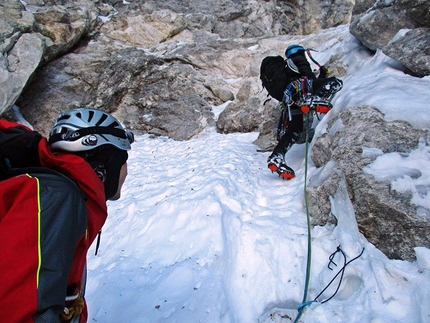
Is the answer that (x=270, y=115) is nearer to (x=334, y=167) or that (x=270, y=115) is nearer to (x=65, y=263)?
(x=334, y=167)

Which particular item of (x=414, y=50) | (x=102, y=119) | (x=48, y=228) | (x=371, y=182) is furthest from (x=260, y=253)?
(x=414, y=50)

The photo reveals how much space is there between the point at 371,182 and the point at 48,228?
330 cm

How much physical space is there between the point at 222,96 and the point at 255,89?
7.33ft

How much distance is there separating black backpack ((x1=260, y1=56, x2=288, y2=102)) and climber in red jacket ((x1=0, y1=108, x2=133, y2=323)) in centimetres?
517

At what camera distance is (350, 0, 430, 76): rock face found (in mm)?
4750

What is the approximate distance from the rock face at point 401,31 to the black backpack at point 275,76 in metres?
1.97

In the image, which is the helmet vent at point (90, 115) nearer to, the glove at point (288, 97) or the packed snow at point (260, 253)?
the packed snow at point (260, 253)

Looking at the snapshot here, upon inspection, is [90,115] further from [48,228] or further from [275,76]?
[275,76]

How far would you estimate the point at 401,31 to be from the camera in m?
5.48

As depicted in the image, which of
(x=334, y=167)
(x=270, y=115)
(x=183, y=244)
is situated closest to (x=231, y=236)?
(x=183, y=244)

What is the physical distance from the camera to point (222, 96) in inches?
525

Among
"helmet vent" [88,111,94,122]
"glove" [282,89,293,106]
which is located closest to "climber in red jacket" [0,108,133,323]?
"helmet vent" [88,111,94,122]

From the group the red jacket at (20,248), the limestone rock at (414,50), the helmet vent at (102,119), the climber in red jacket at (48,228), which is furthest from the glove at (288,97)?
the red jacket at (20,248)

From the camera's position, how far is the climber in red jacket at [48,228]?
1099 mm
